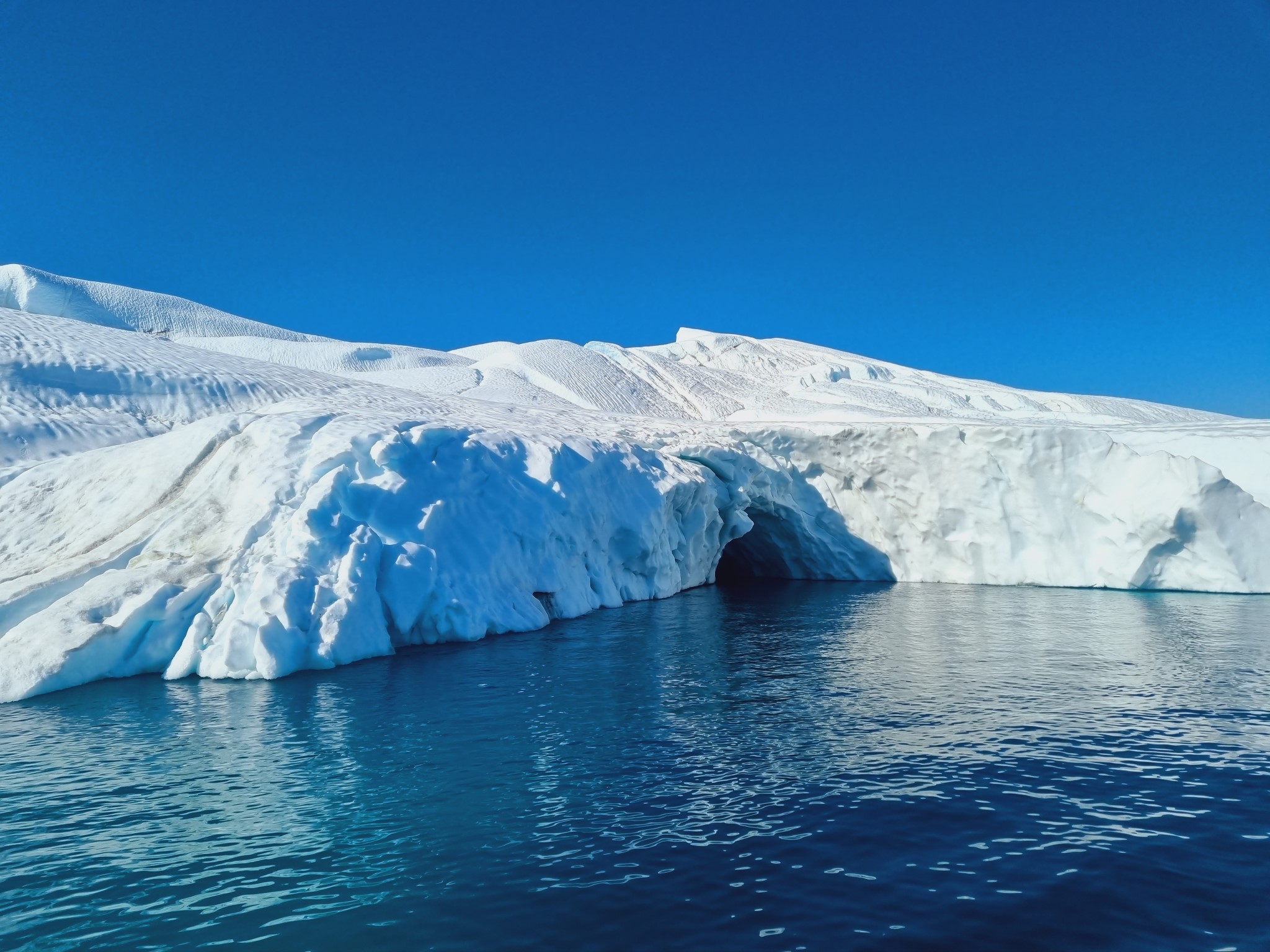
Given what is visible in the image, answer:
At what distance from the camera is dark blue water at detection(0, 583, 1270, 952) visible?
640cm

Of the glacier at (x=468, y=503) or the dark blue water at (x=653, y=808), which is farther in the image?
the glacier at (x=468, y=503)

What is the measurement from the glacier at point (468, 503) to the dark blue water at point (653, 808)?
174 centimetres

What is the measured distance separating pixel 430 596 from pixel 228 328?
55057 mm

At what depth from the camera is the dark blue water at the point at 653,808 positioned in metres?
6.40

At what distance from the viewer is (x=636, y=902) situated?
6.71 metres

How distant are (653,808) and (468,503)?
12355 mm

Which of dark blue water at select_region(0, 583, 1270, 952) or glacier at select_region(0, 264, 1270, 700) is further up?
glacier at select_region(0, 264, 1270, 700)

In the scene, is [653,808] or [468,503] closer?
[653,808]

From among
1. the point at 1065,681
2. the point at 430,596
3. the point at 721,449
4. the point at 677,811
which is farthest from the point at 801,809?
the point at 721,449

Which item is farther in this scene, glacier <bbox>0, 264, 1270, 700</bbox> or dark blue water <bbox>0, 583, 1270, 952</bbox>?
glacier <bbox>0, 264, 1270, 700</bbox>

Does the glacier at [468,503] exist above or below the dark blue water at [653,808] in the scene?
above

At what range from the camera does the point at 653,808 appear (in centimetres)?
859

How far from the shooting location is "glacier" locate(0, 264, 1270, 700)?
50.7ft

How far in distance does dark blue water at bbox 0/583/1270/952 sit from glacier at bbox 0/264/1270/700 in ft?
5.71
